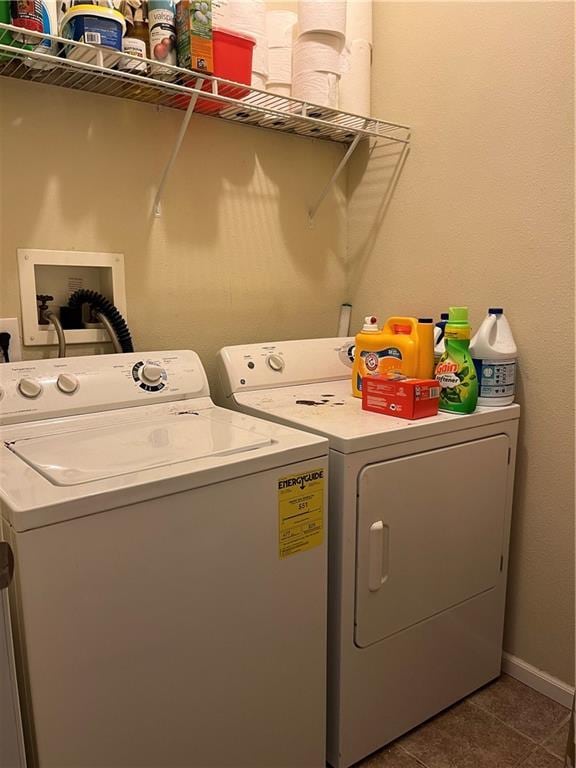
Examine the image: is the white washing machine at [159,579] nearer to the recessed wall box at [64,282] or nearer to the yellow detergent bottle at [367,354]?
the recessed wall box at [64,282]

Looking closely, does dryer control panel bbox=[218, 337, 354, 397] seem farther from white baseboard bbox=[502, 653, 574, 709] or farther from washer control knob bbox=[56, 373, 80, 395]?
white baseboard bbox=[502, 653, 574, 709]

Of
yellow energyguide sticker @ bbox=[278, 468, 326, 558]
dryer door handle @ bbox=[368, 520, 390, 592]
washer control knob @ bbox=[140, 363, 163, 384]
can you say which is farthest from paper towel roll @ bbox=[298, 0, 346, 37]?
dryer door handle @ bbox=[368, 520, 390, 592]

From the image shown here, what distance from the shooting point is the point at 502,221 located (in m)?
1.80

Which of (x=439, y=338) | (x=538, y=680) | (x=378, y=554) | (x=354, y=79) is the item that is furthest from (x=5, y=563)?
(x=354, y=79)

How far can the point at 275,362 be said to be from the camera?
1927 millimetres

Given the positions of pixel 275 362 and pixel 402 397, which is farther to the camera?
pixel 275 362

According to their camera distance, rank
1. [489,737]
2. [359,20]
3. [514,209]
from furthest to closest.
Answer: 1. [359,20]
2. [514,209]
3. [489,737]

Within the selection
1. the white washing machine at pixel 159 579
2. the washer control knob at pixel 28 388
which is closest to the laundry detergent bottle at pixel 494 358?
the white washing machine at pixel 159 579

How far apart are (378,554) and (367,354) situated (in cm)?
62

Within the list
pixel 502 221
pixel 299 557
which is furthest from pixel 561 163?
pixel 299 557

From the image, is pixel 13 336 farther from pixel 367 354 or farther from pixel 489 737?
pixel 489 737

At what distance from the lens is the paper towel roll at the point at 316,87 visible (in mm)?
1869

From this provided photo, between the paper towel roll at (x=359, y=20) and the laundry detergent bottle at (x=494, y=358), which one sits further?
the paper towel roll at (x=359, y=20)

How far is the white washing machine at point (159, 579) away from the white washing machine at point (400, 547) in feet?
0.28
